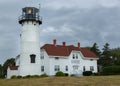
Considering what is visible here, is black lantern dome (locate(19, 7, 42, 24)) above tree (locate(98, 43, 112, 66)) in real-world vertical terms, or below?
above

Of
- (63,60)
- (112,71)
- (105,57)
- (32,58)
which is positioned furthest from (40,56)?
(105,57)

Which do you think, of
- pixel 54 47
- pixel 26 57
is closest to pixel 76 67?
pixel 54 47

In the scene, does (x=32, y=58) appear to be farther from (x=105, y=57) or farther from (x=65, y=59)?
(x=105, y=57)

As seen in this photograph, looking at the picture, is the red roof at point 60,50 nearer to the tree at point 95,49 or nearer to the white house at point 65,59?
the white house at point 65,59

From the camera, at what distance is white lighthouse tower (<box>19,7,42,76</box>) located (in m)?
51.1

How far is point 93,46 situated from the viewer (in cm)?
8831

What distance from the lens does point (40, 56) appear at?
58.2m

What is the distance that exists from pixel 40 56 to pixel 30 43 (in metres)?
7.38

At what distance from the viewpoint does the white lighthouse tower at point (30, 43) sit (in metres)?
51.1

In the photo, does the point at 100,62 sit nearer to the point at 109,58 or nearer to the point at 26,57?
the point at 109,58

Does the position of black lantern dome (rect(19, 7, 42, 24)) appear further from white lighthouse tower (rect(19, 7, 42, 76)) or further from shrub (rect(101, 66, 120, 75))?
→ shrub (rect(101, 66, 120, 75))

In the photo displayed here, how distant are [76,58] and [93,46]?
2583 centimetres

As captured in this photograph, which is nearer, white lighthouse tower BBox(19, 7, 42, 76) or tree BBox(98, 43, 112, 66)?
white lighthouse tower BBox(19, 7, 42, 76)

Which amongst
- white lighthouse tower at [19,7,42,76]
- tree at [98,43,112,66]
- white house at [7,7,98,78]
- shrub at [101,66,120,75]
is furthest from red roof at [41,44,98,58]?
tree at [98,43,112,66]
